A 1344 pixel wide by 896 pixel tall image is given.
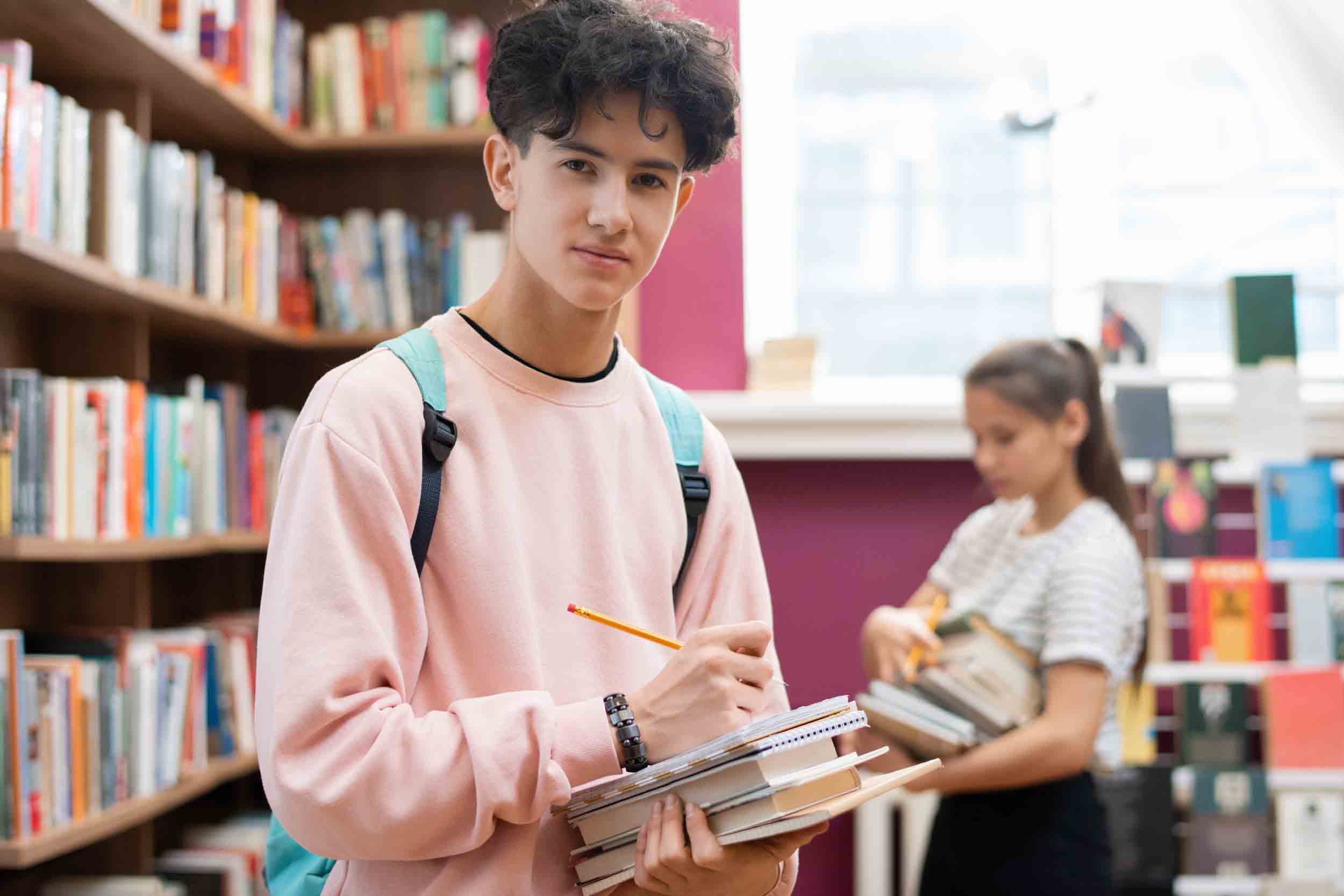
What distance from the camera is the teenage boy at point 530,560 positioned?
2.87 feet

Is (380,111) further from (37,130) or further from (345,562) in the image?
(345,562)

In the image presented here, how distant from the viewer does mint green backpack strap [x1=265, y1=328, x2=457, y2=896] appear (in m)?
0.95

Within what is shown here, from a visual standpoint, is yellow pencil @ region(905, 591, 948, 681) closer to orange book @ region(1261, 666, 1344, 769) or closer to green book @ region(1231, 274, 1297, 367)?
orange book @ region(1261, 666, 1344, 769)

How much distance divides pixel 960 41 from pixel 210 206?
2060 mm

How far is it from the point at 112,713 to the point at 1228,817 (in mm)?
2293

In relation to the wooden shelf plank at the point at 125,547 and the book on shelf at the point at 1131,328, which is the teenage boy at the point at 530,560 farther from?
the book on shelf at the point at 1131,328

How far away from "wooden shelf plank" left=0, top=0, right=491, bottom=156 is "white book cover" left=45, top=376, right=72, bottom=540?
0.60 metres

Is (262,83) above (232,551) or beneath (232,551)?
above

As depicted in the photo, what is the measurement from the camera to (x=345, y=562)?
2.90 ft

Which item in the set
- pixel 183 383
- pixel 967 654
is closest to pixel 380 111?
pixel 183 383

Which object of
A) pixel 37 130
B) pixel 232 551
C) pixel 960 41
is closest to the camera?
pixel 37 130

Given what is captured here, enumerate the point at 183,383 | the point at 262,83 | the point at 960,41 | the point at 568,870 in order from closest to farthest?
the point at 568,870 < the point at 183,383 < the point at 262,83 < the point at 960,41

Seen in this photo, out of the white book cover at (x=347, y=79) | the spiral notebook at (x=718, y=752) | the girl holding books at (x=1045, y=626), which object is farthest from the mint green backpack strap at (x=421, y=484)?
the white book cover at (x=347, y=79)

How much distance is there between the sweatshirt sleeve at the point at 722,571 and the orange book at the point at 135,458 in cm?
142
